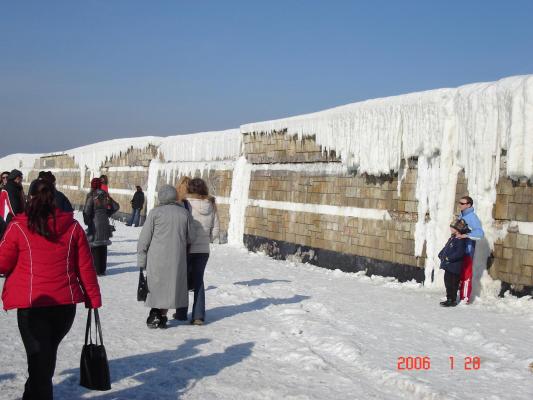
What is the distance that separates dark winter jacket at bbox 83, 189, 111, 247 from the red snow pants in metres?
5.50

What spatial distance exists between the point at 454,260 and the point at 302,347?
3400 mm

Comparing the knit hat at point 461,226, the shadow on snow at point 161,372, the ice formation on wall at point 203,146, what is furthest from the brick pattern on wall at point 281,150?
the shadow on snow at point 161,372

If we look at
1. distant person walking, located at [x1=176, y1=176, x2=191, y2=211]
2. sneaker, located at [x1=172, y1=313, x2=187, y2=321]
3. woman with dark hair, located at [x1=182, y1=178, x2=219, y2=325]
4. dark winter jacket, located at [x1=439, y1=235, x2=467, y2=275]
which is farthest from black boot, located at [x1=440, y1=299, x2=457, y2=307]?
distant person walking, located at [x1=176, y1=176, x2=191, y2=211]

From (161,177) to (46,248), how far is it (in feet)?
65.7

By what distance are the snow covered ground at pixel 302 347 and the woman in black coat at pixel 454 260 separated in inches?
9.1

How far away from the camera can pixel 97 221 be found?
11.1 m

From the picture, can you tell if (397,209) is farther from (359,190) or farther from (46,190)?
(46,190)

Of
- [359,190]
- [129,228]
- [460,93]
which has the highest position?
[460,93]

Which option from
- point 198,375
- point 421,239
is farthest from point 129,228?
point 198,375

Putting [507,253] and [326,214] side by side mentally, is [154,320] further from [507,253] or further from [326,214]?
[326,214]

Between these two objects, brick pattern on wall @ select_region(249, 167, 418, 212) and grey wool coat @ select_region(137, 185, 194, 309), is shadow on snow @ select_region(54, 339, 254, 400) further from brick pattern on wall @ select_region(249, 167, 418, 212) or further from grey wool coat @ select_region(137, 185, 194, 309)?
brick pattern on wall @ select_region(249, 167, 418, 212)

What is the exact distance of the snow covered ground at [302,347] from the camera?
16.5ft

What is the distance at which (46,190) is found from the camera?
4219 millimetres

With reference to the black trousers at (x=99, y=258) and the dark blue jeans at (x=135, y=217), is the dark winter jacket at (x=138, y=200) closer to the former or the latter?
the dark blue jeans at (x=135, y=217)
